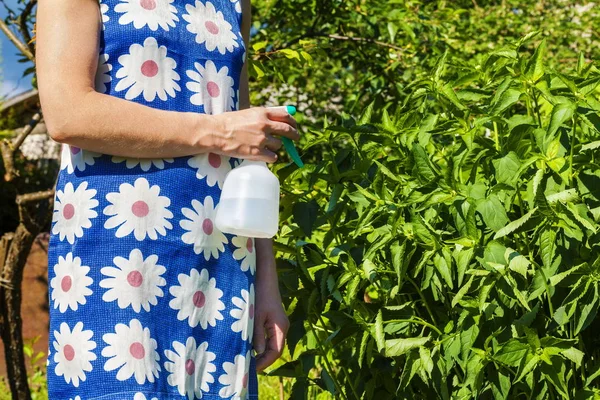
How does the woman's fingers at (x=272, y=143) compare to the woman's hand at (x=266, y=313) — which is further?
the woman's hand at (x=266, y=313)

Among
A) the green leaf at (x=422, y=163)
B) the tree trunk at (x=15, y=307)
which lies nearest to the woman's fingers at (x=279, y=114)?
the green leaf at (x=422, y=163)

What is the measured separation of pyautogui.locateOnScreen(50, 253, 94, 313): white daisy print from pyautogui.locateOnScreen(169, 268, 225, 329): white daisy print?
14 cm

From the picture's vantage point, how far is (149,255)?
141 cm

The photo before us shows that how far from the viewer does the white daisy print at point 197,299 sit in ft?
4.69

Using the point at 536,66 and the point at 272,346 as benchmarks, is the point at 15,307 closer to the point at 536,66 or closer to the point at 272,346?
the point at 272,346

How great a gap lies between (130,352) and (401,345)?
0.72 metres

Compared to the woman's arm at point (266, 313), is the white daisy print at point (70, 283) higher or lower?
higher

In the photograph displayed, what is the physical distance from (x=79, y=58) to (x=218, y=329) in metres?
0.52

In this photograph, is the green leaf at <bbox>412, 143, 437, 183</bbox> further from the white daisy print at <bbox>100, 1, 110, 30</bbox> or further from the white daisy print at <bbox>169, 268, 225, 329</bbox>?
the white daisy print at <bbox>100, 1, 110, 30</bbox>

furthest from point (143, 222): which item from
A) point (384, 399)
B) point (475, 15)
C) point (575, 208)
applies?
point (475, 15)

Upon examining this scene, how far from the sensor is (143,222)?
141 centimetres

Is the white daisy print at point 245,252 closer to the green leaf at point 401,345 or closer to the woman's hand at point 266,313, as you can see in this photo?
the woman's hand at point 266,313

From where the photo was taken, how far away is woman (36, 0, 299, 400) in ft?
4.55

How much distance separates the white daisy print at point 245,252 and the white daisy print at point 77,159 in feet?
0.93
